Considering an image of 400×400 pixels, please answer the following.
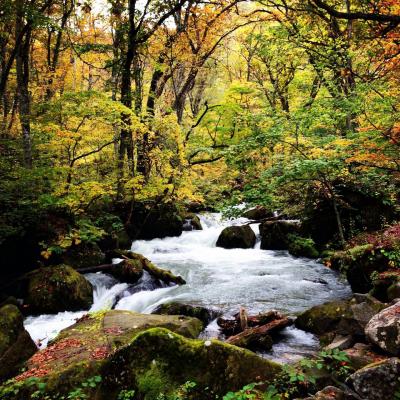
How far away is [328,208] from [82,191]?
8960mm

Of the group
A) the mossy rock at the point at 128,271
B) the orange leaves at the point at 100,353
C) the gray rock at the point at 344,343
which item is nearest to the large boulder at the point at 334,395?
the gray rock at the point at 344,343

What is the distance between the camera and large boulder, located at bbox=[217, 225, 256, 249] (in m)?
15.5

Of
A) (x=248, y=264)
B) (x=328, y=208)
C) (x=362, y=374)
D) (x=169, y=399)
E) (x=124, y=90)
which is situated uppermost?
(x=124, y=90)

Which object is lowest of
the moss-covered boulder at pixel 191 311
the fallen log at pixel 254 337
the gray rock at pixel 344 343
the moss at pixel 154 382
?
the moss-covered boulder at pixel 191 311

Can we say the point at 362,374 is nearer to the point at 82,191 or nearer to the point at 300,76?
the point at 82,191

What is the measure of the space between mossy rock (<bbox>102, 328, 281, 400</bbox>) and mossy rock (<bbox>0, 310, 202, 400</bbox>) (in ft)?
0.38

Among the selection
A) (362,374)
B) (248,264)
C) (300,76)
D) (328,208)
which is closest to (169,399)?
(362,374)

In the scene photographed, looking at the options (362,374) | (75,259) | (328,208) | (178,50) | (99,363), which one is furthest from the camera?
(178,50)

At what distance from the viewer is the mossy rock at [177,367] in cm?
396

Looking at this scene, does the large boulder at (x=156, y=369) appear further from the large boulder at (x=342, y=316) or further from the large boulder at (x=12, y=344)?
the large boulder at (x=342, y=316)

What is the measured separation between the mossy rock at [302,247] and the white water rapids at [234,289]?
15.8 inches

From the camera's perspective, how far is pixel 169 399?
12.4ft

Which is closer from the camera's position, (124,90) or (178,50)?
(124,90)

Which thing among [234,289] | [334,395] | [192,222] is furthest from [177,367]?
[192,222]
